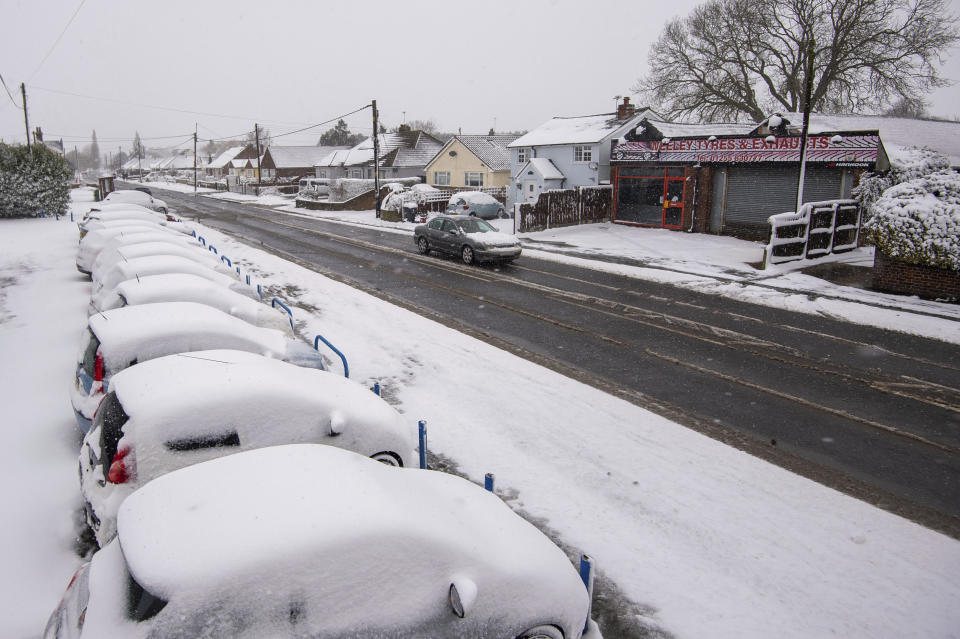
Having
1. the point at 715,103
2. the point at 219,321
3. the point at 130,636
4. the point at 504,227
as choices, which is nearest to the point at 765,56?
the point at 715,103

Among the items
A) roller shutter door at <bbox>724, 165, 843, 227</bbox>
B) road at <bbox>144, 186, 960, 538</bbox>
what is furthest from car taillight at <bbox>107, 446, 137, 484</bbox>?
roller shutter door at <bbox>724, 165, 843, 227</bbox>

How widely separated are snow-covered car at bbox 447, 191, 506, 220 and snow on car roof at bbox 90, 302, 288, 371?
87.2 ft

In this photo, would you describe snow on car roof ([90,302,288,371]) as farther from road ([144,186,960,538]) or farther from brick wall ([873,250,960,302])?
brick wall ([873,250,960,302])

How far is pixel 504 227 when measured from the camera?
30.5 metres

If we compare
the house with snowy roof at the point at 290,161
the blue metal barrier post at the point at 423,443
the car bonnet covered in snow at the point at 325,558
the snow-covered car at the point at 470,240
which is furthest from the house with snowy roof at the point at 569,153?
the house with snowy roof at the point at 290,161

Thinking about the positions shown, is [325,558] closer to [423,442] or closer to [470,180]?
[423,442]

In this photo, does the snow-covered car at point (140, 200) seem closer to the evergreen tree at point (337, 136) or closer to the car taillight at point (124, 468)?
the car taillight at point (124, 468)

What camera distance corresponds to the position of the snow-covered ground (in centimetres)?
447

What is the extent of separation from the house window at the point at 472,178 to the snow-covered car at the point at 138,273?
3880 cm

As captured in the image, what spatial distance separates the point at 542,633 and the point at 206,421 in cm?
307

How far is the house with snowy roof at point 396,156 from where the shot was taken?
197 feet

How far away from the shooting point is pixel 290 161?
84.6 m

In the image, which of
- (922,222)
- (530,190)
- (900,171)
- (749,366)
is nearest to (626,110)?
(530,190)

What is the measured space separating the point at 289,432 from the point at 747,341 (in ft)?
29.7
